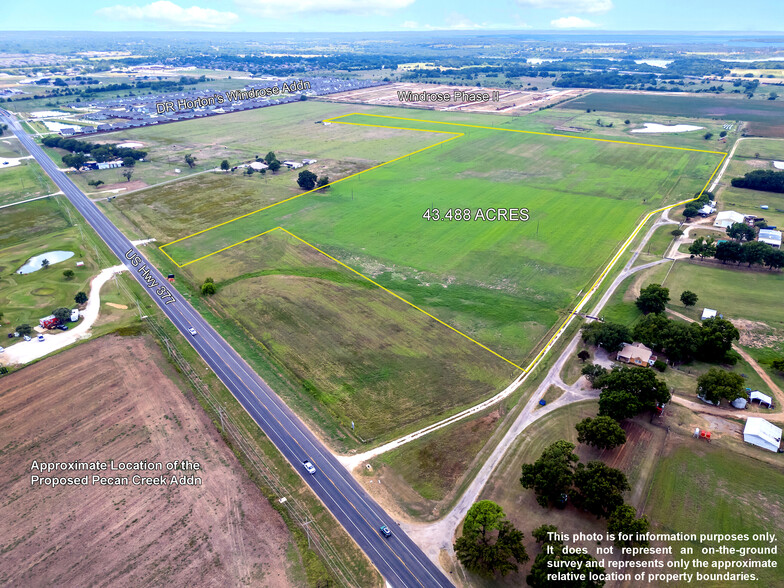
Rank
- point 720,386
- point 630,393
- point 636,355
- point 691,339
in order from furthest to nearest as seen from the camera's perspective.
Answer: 1. point 636,355
2. point 691,339
3. point 720,386
4. point 630,393

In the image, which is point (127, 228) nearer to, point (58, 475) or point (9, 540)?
point (58, 475)

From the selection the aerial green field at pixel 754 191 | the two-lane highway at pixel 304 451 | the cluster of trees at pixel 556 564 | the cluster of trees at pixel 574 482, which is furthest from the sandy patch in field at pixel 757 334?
the two-lane highway at pixel 304 451

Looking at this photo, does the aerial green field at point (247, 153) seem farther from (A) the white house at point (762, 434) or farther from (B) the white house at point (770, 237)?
(A) the white house at point (762, 434)

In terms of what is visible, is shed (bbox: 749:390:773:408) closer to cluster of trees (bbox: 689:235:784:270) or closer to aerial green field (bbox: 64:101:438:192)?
cluster of trees (bbox: 689:235:784:270)

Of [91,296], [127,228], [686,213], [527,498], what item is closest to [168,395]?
[91,296]

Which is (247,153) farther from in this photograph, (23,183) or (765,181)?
(765,181)

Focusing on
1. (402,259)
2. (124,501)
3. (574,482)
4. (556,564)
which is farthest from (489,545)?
(402,259)

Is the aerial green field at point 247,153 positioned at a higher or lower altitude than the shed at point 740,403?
higher
